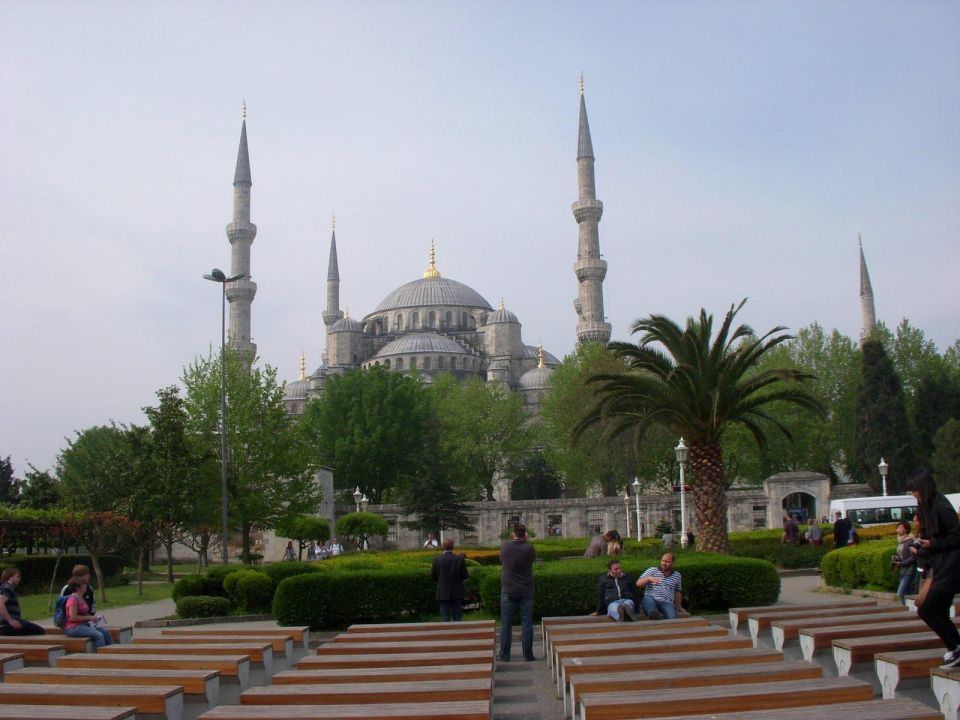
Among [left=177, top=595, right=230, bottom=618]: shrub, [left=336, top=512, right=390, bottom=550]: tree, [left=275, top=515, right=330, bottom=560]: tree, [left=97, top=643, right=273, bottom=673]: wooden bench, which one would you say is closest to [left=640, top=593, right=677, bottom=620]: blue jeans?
[left=97, top=643, right=273, bottom=673]: wooden bench

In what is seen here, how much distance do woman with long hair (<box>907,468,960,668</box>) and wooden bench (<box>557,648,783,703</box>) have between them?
1.07 m

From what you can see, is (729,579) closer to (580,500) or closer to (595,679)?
(595,679)

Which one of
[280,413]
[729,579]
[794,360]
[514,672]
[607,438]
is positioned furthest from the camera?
[794,360]

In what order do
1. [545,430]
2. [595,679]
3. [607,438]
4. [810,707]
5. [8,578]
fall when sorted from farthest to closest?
[545,430]
[607,438]
[8,578]
[595,679]
[810,707]

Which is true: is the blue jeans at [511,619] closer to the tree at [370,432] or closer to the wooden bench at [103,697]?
the wooden bench at [103,697]

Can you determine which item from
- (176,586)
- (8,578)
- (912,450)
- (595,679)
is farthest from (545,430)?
(595,679)

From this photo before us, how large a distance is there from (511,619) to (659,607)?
1.64m

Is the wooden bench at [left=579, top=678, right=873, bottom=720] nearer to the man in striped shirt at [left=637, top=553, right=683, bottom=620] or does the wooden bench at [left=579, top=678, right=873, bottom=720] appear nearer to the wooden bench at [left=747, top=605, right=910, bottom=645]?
the wooden bench at [left=747, top=605, right=910, bottom=645]

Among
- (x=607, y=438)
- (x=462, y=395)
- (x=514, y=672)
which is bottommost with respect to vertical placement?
(x=514, y=672)

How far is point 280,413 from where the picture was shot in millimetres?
28938

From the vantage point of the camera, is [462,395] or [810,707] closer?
[810,707]

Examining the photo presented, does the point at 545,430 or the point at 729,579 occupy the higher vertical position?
the point at 545,430

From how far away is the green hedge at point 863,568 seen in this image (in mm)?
Result: 14648

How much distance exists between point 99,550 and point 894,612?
18572 millimetres
